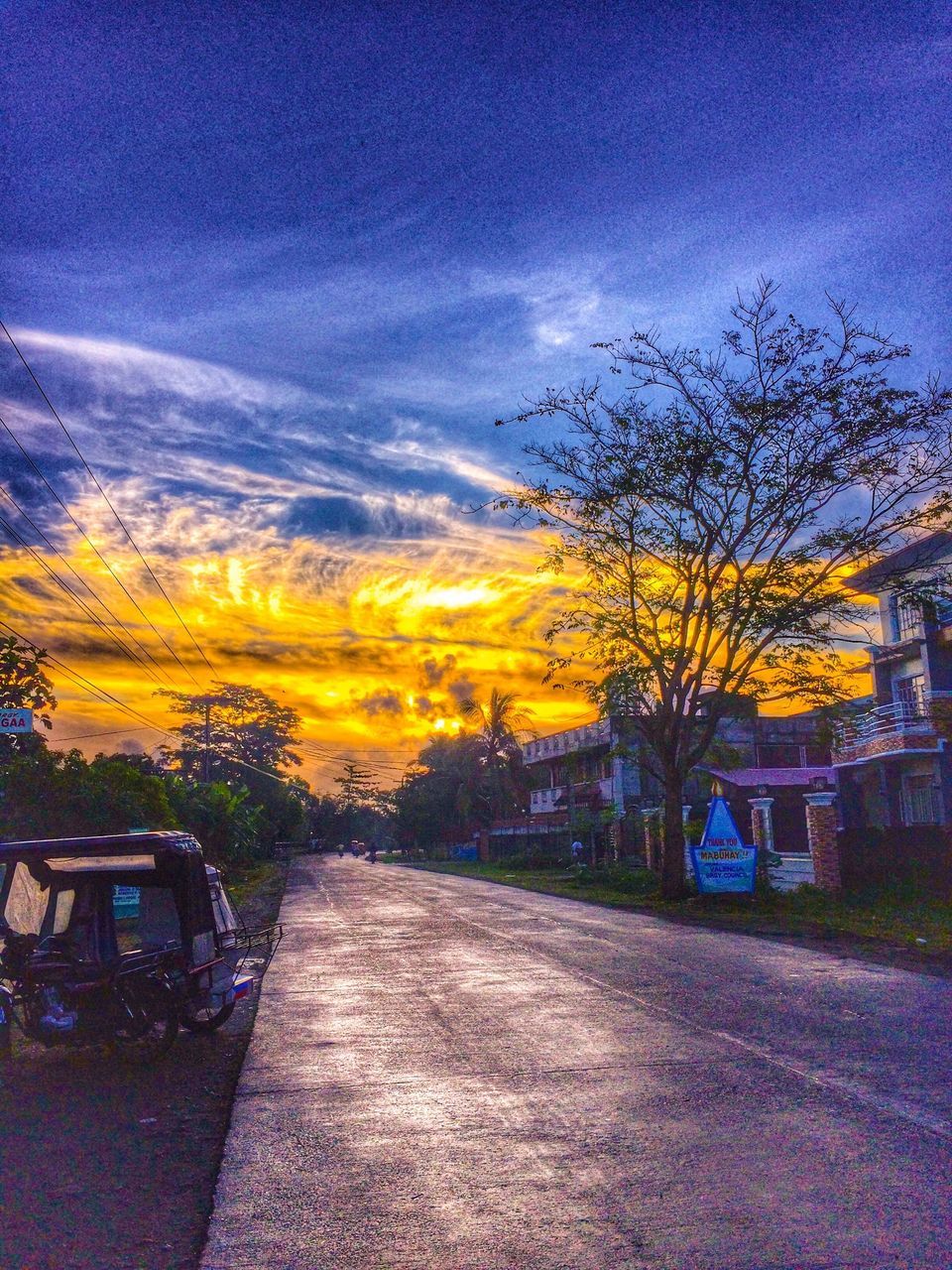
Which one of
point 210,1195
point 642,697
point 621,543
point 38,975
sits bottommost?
point 210,1195

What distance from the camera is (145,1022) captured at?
30.3 feet

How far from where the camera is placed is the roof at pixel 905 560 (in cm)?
2767

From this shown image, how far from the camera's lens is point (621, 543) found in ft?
96.1

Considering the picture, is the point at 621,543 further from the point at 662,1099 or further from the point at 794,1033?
the point at 662,1099

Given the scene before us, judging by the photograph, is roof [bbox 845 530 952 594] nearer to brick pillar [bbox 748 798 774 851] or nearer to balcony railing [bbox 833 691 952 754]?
balcony railing [bbox 833 691 952 754]

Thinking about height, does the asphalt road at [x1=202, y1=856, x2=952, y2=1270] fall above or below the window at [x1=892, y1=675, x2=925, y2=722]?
below

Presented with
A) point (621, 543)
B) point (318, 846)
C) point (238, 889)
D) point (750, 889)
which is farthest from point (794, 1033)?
point (318, 846)

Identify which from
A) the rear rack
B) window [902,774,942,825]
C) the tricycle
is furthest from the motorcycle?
window [902,774,942,825]

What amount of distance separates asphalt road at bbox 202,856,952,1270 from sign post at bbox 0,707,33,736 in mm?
4365

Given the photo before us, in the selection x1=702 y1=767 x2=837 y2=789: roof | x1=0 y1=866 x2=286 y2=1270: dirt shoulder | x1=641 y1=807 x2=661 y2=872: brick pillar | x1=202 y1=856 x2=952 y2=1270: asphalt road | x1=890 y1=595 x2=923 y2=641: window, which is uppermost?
x1=890 y1=595 x2=923 y2=641: window

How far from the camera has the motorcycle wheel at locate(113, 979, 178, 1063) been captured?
917 centimetres

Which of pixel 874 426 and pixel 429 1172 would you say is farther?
pixel 874 426

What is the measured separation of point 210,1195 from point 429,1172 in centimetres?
120

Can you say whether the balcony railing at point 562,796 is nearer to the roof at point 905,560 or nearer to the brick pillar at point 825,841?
the roof at point 905,560
